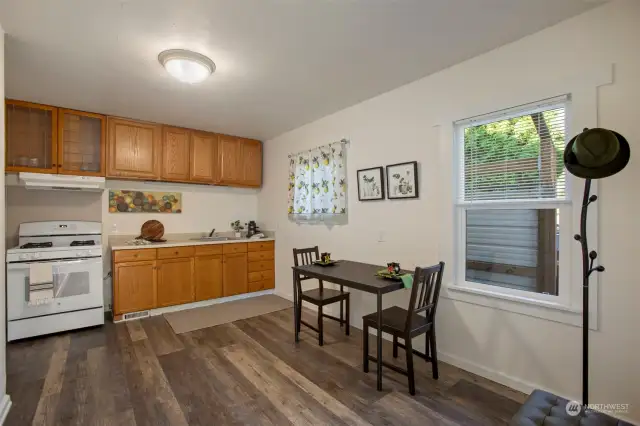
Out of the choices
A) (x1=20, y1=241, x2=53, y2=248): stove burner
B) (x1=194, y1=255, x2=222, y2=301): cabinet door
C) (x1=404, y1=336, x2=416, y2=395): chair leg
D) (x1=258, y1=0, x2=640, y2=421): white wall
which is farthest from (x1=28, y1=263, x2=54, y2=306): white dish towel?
(x1=404, y1=336, x2=416, y2=395): chair leg

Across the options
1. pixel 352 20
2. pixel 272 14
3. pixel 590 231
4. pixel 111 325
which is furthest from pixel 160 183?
pixel 590 231

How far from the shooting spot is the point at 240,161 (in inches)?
195

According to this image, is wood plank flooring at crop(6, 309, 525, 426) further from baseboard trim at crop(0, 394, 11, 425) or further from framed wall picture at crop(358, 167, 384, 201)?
framed wall picture at crop(358, 167, 384, 201)

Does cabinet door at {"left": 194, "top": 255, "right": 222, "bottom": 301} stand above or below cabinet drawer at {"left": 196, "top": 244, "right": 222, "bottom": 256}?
below

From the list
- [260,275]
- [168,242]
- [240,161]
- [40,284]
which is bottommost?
[260,275]

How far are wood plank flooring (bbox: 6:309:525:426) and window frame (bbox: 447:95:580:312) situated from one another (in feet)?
2.23

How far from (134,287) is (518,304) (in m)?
4.04

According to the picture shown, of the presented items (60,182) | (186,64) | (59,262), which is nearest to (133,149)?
(60,182)

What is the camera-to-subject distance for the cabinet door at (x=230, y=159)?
15.7 feet

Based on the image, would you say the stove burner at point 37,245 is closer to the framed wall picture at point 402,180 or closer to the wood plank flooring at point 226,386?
the wood plank flooring at point 226,386

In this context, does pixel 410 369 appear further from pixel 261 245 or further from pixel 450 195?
pixel 261 245

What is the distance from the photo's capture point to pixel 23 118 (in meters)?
3.41

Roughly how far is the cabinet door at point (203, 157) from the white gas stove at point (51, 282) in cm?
156

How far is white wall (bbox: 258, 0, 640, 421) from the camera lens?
6.01 ft
